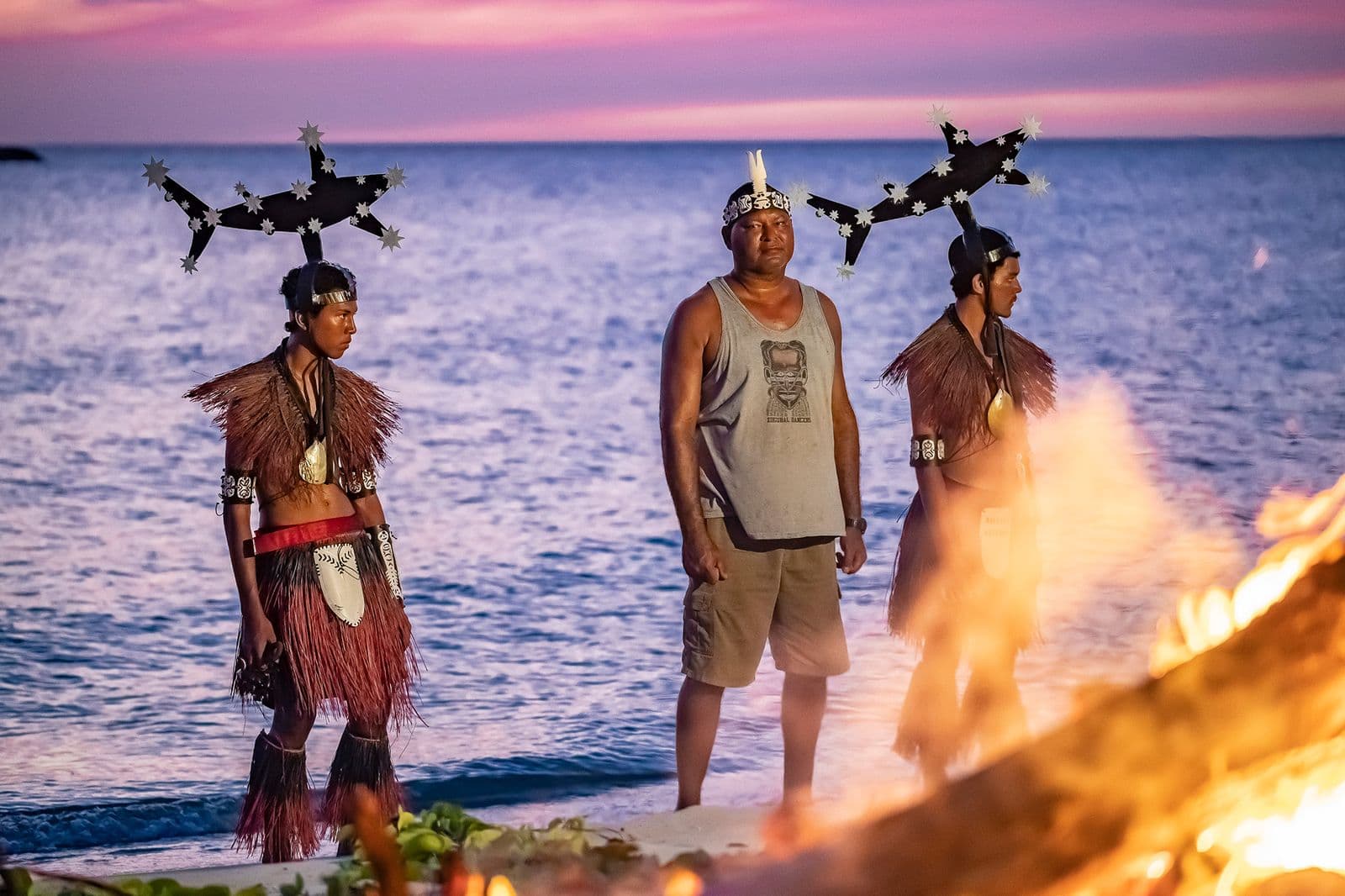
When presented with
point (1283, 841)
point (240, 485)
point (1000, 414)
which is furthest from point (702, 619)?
point (1283, 841)

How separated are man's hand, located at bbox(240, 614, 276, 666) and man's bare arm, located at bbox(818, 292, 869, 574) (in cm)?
197

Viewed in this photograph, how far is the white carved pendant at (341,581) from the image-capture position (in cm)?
607

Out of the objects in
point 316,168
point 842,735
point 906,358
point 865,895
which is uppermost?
point 316,168

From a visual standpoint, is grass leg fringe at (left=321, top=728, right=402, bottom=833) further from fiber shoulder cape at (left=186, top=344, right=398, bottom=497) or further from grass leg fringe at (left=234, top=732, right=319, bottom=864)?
fiber shoulder cape at (left=186, top=344, right=398, bottom=497)

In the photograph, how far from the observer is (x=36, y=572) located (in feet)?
42.1

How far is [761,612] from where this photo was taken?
21.3 ft

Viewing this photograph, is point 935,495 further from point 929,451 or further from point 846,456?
point 846,456

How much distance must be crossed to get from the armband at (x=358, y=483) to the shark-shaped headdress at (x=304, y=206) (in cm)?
70

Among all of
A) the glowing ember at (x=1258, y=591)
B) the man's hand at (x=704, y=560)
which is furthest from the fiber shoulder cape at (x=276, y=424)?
the glowing ember at (x=1258, y=591)

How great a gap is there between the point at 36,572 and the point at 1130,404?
46.9 ft

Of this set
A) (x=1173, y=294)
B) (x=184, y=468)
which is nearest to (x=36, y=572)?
(x=184, y=468)

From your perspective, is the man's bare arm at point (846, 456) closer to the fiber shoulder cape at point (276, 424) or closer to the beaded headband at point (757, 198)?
the beaded headband at point (757, 198)

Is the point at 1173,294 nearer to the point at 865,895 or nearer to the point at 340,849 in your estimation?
the point at 340,849

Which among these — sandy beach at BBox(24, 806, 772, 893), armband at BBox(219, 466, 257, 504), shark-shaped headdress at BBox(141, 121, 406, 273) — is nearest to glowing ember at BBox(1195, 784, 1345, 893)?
sandy beach at BBox(24, 806, 772, 893)
